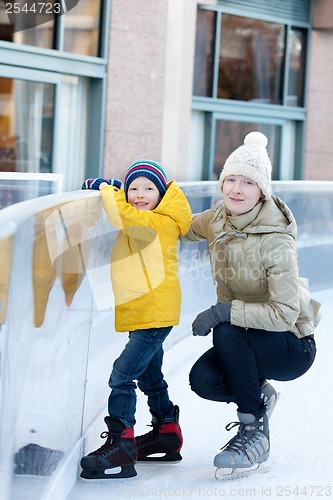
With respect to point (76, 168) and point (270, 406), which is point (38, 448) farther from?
point (76, 168)

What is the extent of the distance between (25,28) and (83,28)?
2.86ft

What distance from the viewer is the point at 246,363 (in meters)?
3.48

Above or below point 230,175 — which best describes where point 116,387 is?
below

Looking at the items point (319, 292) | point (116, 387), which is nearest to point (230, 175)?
point (116, 387)

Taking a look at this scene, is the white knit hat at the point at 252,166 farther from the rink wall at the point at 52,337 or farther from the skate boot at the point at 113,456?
the skate boot at the point at 113,456

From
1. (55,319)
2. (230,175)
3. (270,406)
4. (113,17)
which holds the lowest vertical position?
(270,406)

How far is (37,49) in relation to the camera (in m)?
9.56

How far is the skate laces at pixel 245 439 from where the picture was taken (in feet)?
11.4

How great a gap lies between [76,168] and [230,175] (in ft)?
23.6

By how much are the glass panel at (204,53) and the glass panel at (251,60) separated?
0.20 metres

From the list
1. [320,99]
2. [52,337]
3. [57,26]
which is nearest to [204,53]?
[320,99]

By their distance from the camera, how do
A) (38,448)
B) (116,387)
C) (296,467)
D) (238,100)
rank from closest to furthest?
(38,448) < (116,387) < (296,467) < (238,100)

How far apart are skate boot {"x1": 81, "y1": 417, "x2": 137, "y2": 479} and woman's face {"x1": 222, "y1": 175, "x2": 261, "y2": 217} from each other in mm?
868

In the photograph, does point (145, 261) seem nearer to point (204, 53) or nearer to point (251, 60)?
point (204, 53)
